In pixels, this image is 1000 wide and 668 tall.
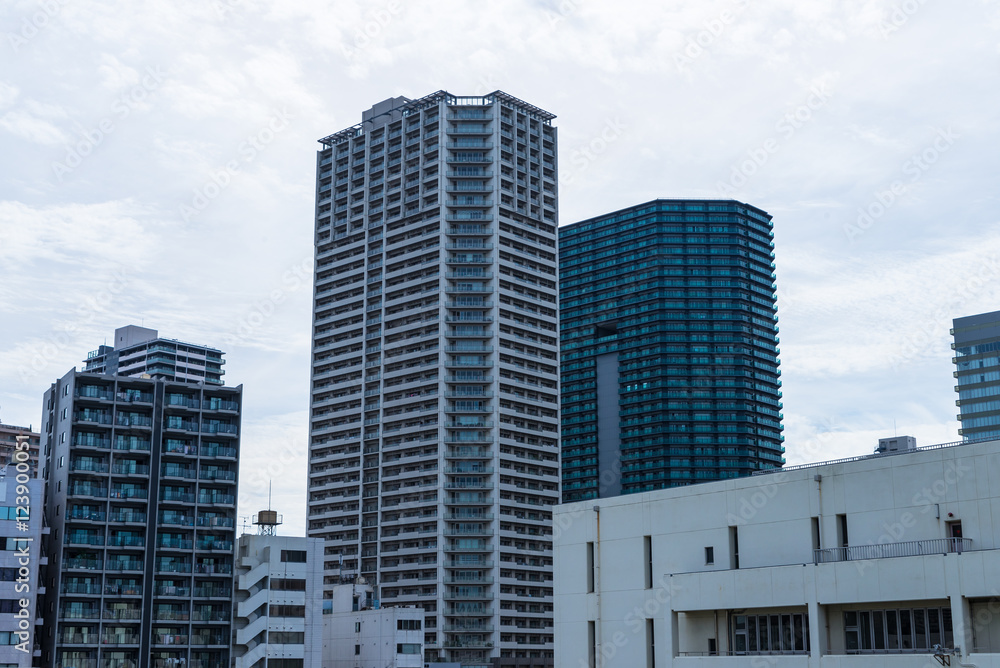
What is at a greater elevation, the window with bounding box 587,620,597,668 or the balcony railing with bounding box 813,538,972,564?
the balcony railing with bounding box 813,538,972,564

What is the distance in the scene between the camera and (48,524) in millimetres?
120812

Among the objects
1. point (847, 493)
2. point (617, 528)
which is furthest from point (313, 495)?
point (847, 493)

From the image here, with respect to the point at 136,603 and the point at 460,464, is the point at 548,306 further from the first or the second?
the point at 136,603

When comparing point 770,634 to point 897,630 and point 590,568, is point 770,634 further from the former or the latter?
point 590,568

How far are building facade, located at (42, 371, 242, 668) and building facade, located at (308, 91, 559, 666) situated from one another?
42.2 metres

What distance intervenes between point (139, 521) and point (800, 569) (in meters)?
84.3

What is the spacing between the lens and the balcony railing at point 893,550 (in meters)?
55.7

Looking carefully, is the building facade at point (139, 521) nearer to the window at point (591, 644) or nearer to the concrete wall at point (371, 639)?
the concrete wall at point (371, 639)

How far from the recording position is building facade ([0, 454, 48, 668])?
104m

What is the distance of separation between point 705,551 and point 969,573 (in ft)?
57.9

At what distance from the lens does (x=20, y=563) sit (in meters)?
107

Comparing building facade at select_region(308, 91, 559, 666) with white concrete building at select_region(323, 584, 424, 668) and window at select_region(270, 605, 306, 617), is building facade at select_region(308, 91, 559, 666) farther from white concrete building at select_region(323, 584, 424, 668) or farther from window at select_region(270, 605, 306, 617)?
window at select_region(270, 605, 306, 617)

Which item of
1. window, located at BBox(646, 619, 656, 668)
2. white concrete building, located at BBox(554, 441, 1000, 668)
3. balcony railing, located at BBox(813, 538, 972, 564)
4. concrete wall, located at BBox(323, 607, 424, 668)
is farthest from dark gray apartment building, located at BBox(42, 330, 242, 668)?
balcony railing, located at BBox(813, 538, 972, 564)

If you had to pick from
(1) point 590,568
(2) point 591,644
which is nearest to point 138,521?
(1) point 590,568
